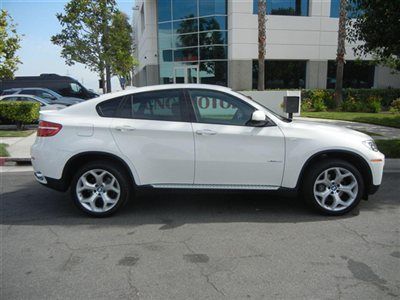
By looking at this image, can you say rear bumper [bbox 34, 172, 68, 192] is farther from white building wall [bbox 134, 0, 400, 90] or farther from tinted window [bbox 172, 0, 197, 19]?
tinted window [bbox 172, 0, 197, 19]

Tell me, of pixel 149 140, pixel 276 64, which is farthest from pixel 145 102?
pixel 276 64

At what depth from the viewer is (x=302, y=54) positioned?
960 inches

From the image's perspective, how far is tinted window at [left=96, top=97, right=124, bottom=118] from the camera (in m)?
4.99

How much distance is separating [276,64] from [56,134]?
70.1 feet

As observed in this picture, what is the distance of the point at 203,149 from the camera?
4.83 m

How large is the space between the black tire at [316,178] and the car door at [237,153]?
1.21ft

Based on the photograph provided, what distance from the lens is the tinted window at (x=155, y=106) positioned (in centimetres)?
496

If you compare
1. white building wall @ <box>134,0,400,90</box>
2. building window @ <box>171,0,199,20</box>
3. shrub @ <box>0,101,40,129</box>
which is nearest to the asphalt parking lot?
shrub @ <box>0,101,40,129</box>

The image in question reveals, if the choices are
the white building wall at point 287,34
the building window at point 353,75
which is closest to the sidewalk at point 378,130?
the white building wall at point 287,34

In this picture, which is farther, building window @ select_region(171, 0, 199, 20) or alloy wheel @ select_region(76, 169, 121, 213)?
building window @ select_region(171, 0, 199, 20)

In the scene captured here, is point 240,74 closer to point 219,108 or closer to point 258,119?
point 219,108

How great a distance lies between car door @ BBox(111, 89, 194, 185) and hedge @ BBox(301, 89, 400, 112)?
1549cm

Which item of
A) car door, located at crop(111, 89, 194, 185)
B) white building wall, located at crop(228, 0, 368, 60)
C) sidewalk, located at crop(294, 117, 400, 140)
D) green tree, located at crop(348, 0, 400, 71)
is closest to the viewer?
car door, located at crop(111, 89, 194, 185)

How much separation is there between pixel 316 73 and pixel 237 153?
850 inches
